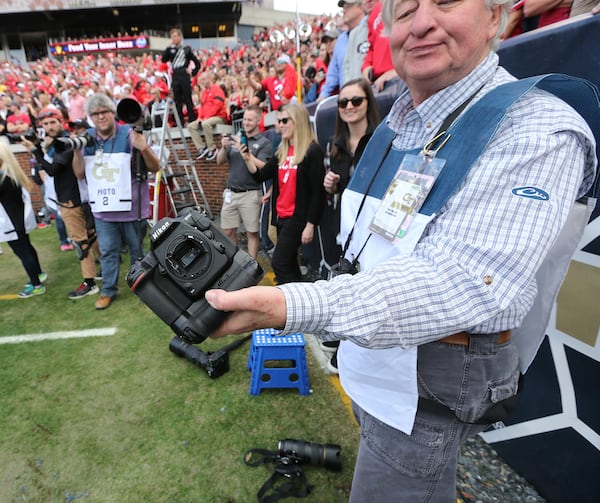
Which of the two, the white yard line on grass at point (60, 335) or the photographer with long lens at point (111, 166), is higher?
the photographer with long lens at point (111, 166)

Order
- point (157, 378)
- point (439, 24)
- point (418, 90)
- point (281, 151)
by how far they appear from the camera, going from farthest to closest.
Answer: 1. point (281, 151)
2. point (157, 378)
3. point (418, 90)
4. point (439, 24)

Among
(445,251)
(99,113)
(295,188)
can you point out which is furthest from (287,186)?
(445,251)

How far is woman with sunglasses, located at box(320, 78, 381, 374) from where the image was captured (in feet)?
9.10

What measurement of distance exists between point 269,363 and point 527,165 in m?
2.75

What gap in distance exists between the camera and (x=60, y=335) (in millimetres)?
3672

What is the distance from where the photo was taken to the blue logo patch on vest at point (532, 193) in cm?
65

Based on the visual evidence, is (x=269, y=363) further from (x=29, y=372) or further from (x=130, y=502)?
(x=29, y=372)

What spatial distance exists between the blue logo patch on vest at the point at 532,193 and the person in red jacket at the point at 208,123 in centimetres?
777

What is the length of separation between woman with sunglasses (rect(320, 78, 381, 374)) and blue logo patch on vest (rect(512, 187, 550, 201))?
73.7 inches

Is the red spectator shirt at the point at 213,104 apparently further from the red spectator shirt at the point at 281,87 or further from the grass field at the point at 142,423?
the grass field at the point at 142,423

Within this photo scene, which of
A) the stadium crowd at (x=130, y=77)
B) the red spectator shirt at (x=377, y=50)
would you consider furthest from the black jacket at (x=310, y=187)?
the stadium crowd at (x=130, y=77)

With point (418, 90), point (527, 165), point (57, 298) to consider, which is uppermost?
point (418, 90)

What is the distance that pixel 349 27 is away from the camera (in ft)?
15.0

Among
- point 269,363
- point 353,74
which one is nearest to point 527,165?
point 269,363
